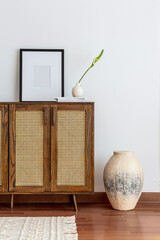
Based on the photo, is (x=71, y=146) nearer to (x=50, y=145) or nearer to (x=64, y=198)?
(x=50, y=145)

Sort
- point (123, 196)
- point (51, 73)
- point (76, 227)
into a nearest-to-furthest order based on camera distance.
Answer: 1. point (76, 227)
2. point (123, 196)
3. point (51, 73)

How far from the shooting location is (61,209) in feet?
10.3

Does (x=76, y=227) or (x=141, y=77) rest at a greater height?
(x=141, y=77)

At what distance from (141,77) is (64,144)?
1.10m

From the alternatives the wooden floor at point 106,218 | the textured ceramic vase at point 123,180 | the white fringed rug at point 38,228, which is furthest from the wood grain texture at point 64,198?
the white fringed rug at point 38,228

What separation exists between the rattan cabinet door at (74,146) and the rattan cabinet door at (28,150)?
0.12 metres

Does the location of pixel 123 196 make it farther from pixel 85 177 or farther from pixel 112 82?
pixel 112 82

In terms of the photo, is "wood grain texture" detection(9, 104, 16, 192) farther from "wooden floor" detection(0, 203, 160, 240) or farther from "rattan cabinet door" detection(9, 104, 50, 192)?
"wooden floor" detection(0, 203, 160, 240)

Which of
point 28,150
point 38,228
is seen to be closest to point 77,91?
point 28,150

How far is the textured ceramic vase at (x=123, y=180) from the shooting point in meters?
3.02

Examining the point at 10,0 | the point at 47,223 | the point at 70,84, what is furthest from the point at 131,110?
the point at 10,0

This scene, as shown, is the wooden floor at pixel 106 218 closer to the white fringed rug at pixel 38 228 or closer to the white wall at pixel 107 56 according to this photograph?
the white fringed rug at pixel 38 228

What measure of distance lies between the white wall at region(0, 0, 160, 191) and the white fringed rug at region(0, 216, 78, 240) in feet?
2.86

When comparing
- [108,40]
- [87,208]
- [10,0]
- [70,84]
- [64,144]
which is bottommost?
[87,208]
